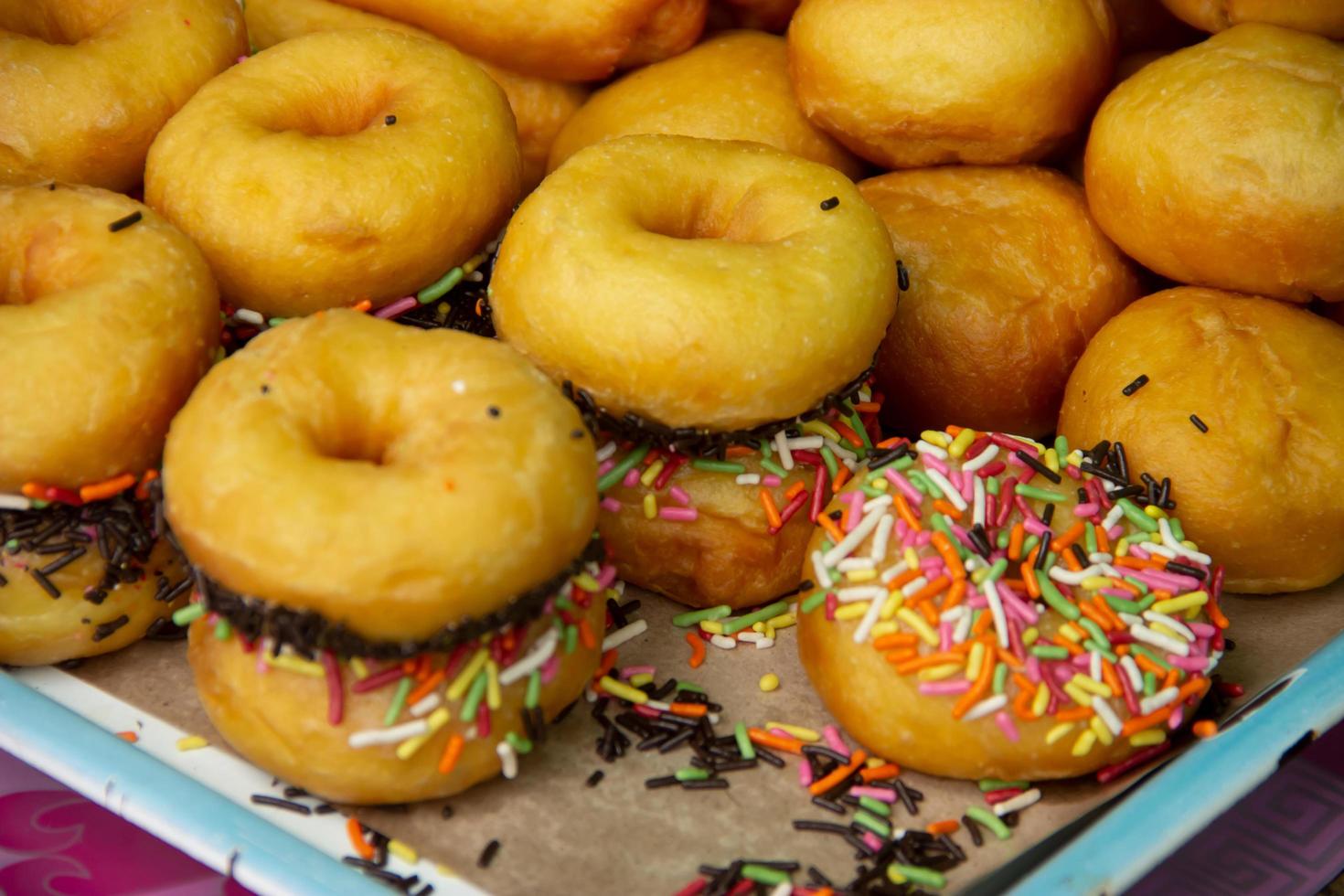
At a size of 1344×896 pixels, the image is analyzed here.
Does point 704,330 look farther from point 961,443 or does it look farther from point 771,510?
point 961,443

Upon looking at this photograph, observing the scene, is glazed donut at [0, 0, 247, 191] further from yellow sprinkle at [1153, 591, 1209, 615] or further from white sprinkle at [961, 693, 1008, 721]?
yellow sprinkle at [1153, 591, 1209, 615]

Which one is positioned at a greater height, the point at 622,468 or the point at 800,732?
the point at 622,468

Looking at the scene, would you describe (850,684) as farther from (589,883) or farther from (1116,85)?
(1116,85)

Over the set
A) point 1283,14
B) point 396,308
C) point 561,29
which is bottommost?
point 396,308

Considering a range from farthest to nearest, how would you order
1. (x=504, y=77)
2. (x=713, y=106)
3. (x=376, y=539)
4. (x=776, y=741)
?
(x=504, y=77)
(x=713, y=106)
(x=776, y=741)
(x=376, y=539)

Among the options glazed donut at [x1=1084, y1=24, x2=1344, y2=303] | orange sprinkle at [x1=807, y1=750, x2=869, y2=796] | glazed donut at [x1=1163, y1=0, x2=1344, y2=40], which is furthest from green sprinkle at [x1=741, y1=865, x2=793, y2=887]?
glazed donut at [x1=1163, y1=0, x2=1344, y2=40]

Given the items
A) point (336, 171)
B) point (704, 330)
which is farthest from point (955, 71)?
point (336, 171)

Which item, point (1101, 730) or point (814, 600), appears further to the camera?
point (814, 600)

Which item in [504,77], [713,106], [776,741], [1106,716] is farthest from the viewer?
[504,77]
